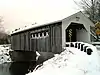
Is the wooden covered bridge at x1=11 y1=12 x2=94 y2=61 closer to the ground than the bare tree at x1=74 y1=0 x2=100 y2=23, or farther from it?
closer to the ground

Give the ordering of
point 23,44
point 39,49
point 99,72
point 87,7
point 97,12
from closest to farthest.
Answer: point 99,72, point 39,49, point 23,44, point 97,12, point 87,7

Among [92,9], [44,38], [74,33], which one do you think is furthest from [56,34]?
[92,9]

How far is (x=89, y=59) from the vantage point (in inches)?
329

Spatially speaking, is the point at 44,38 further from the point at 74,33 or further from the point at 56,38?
the point at 74,33

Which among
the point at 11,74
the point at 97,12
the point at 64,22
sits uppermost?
the point at 97,12

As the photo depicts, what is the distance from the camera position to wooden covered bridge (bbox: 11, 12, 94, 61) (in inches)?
545

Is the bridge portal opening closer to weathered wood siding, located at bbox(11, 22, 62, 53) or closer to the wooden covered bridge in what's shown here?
the wooden covered bridge

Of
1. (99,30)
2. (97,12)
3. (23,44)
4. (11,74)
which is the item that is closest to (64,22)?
(99,30)

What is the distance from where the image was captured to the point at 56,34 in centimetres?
1423

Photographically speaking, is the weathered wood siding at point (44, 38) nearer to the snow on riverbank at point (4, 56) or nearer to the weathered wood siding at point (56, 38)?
the weathered wood siding at point (56, 38)

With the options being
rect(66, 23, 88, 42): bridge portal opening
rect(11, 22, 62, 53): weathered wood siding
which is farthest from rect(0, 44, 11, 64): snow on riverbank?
rect(66, 23, 88, 42): bridge portal opening

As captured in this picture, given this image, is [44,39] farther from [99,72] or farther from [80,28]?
[99,72]

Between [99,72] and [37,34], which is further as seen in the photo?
[37,34]

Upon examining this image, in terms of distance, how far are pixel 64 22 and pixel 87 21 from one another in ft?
10.3
